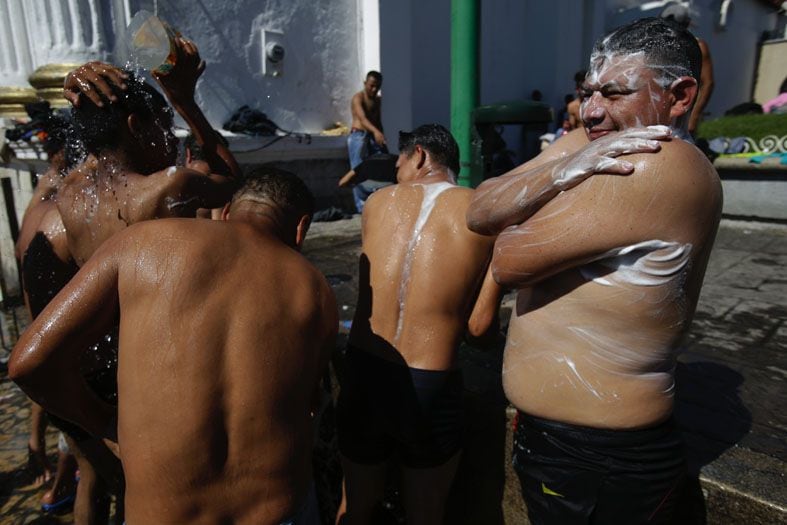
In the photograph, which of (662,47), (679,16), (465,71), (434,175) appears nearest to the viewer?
(662,47)

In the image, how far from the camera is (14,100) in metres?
6.35

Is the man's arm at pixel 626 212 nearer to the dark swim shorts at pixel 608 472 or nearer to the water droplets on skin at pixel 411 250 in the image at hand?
the dark swim shorts at pixel 608 472

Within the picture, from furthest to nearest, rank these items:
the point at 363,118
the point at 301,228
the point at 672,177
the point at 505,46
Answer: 1. the point at 505,46
2. the point at 363,118
3. the point at 301,228
4. the point at 672,177

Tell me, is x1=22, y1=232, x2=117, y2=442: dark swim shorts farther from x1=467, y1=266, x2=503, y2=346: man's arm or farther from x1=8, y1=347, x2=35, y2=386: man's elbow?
x1=467, y1=266, x2=503, y2=346: man's arm

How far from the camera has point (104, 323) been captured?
146 centimetres

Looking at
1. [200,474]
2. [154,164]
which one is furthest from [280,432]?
[154,164]

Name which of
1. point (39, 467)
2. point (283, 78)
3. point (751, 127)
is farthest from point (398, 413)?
point (751, 127)

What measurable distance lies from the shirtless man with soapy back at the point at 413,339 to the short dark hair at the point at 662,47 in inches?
34.8

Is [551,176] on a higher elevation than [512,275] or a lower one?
higher

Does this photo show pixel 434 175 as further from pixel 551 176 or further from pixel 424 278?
pixel 551 176

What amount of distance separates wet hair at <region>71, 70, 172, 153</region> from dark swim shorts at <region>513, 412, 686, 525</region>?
1.90m

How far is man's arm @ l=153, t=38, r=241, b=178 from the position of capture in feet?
8.20

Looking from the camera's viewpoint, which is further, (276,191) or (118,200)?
(118,200)

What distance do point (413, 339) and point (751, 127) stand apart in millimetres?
9239
